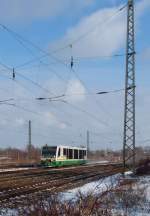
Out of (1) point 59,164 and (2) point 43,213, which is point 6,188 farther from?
(1) point 59,164

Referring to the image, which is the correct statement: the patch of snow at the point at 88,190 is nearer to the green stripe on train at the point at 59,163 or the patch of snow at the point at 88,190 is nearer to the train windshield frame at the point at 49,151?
the green stripe on train at the point at 59,163

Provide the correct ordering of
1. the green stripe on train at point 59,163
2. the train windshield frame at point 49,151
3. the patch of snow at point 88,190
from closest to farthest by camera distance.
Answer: the patch of snow at point 88,190, the green stripe on train at point 59,163, the train windshield frame at point 49,151

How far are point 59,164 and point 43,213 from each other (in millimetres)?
47522

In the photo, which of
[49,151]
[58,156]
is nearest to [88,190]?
[58,156]

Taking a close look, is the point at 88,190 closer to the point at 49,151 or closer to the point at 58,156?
the point at 58,156

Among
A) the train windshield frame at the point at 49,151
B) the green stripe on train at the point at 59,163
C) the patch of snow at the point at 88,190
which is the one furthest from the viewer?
the train windshield frame at the point at 49,151

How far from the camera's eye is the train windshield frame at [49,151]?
186 feet

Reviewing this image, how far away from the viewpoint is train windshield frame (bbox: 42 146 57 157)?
186ft

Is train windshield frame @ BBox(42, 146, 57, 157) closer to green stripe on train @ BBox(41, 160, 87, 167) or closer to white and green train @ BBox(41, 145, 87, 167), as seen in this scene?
white and green train @ BBox(41, 145, 87, 167)

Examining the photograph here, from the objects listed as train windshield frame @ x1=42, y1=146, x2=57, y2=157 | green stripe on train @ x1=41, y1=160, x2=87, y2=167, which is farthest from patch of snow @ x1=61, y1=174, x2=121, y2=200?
train windshield frame @ x1=42, y1=146, x2=57, y2=157

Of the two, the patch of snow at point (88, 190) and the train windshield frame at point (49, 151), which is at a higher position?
the train windshield frame at point (49, 151)

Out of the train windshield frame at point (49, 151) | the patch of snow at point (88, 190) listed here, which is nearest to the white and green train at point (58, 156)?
the train windshield frame at point (49, 151)

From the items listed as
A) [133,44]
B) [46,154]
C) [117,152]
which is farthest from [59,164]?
[117,152]

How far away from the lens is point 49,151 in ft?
188
